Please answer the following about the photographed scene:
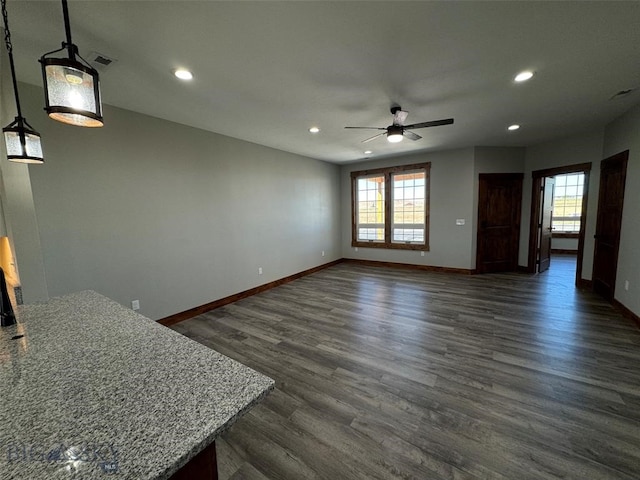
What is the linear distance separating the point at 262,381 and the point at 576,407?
2.48 meters

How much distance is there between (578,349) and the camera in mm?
2703

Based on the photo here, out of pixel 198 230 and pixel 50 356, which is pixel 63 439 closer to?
pixel 50 356

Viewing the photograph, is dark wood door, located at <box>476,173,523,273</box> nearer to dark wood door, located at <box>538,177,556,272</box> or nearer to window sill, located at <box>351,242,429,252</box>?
dark wood door, located at <box>538,177,556,272</box>

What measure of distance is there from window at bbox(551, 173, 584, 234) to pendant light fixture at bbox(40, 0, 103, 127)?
32.4 ft

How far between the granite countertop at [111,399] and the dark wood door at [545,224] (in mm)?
6789

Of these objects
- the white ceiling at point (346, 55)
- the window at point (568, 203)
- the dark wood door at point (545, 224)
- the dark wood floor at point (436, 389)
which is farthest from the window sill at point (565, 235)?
the white ceiling at point (346, 55)

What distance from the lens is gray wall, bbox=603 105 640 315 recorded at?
326 centimetres

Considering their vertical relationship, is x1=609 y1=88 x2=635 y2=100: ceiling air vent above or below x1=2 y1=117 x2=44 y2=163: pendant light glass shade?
above

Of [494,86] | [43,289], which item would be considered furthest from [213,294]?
[494,86]

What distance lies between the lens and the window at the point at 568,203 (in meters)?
7.45

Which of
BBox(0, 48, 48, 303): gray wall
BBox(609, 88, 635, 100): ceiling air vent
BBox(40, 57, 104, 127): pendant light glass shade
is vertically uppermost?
BBox(609, 88, 635, 100): ceiling air vent

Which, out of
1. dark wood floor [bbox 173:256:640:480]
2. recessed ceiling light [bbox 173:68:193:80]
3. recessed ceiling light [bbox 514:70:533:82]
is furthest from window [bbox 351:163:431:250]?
recessed ceiling light [bbox 173:68:193:80]

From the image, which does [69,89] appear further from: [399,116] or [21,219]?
[399,116]

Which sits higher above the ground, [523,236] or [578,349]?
[523,236]
